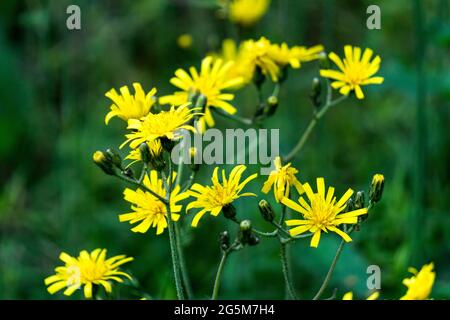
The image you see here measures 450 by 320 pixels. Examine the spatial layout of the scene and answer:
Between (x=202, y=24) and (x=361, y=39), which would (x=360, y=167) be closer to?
(x=361, y=39)

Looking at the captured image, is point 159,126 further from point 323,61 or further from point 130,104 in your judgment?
point 323,61

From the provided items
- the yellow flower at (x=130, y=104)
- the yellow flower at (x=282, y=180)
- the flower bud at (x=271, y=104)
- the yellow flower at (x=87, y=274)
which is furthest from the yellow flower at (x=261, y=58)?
the yellow flower at (x=87, y=274)

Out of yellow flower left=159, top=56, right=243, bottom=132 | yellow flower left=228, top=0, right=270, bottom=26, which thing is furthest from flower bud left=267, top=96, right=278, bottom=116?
yellow flower left=228, top=0, right=270, bottom=26

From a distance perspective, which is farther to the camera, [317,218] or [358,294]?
[358,294]

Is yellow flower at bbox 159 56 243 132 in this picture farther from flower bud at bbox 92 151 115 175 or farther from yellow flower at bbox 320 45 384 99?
flower bud at bbox 92 151 115 175

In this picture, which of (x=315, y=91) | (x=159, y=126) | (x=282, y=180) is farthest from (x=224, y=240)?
(x=315, y=91)

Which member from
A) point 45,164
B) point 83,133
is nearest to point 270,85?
point 83,133
